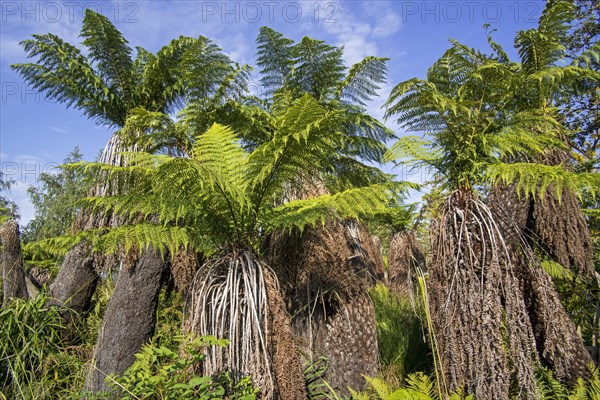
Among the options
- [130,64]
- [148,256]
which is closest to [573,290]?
[148,256]

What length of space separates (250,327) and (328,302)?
1172mm

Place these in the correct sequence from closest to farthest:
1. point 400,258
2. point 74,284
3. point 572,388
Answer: point 572,388, point 74,284, point 400,258

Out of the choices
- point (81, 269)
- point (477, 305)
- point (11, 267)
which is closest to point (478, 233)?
point (477, 305)

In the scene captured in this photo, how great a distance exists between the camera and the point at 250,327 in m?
2.66

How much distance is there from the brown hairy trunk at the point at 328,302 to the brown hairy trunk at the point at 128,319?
1247 millimetres

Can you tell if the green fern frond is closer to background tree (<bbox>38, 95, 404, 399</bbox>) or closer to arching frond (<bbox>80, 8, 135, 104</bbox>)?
background tree (<bbox>38, 95, 404, 399</bbox>)

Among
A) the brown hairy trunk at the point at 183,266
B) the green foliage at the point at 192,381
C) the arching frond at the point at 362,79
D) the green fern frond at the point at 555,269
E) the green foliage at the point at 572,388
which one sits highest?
the arching frond at the point at 362,79

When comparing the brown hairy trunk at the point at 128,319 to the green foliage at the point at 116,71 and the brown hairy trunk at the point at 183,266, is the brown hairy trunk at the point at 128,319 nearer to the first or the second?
the brown hairy trunk at the point at 183,266

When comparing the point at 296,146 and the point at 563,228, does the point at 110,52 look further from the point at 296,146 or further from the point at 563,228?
the point at 563,228

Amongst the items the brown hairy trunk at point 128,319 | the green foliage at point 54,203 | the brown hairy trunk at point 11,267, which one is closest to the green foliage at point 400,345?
the brown hairy trunk at point 128,319

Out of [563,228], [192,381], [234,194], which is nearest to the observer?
[192,381]

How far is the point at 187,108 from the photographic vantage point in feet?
13.7

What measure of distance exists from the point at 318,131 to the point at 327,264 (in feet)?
4.49

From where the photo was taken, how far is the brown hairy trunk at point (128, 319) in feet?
12.1
